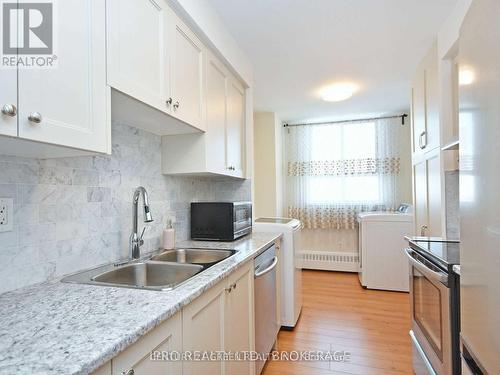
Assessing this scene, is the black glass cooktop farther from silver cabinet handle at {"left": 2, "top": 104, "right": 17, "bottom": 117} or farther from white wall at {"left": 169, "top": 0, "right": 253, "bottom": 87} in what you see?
white wall at {"left": 169, "top": 0, "right": 253, "bottom": 87}

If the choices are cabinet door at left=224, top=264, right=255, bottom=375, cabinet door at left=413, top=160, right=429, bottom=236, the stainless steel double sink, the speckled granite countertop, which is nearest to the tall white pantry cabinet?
cabinet door at left=413, top=160, right=429, bottom=236

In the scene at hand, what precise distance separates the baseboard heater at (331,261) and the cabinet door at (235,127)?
7.67 feet

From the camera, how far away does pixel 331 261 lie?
4277 mm

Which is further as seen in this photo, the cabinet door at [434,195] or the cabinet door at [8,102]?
the cabinet door at [434,195]

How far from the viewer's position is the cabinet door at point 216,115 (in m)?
1.86

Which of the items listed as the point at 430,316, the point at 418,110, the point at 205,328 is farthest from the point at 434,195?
the point at 205,328

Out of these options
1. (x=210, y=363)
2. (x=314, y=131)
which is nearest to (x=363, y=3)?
(x=210, y=363)

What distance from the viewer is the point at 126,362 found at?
70 cm

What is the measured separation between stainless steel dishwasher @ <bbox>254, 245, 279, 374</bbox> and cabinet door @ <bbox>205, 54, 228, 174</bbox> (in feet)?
2.31

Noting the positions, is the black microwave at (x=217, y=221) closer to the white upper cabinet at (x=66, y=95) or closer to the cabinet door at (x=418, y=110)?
the white upper cabinet at (x=66, y=95)

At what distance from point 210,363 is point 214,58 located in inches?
70.1

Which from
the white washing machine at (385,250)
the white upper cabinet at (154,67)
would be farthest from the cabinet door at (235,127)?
the white washing machine at (385,250)

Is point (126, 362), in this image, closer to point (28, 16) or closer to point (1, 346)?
point (1, 346)

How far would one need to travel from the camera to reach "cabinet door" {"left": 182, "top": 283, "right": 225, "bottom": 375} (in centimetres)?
97
